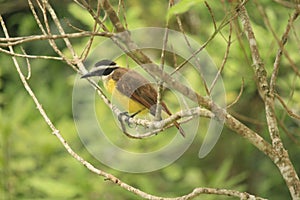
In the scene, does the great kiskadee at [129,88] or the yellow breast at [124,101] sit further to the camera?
the yellow breast at [124,101]

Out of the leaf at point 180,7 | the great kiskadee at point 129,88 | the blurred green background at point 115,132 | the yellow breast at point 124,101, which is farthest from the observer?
the blurred green background at point 115,132

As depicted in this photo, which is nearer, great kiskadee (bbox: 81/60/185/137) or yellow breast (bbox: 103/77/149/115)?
great kiskadee (bbox: 81/60/185/137)

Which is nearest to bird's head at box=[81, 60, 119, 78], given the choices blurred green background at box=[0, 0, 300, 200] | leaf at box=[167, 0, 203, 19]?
blurred green background at box=[0, 0, 300, 200]

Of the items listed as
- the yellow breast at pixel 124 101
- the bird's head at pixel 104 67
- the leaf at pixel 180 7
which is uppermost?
the bird's head at pixel 104 67

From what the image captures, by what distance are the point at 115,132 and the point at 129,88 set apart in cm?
101

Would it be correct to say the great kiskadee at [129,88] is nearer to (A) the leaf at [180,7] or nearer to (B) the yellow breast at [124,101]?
(B) the yellow breast at [124,101]

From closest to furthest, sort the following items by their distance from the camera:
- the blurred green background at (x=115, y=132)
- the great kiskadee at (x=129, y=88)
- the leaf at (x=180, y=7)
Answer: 1. the leaf at (x=180, y=7)
2. the great kiskadee at (x=129, y=88)
3. the blurred green background at (x=115, y=132)

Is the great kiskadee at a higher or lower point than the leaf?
higher

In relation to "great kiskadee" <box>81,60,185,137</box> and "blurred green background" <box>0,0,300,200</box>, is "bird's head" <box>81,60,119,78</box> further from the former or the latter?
"blurred green background" <box>0,0,300,200</box>

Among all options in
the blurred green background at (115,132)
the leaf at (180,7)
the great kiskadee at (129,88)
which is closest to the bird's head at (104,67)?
the great kiskadee at (129,88)

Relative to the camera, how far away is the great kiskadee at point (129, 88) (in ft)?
11.5

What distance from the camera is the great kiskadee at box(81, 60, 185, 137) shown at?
11.5 ft

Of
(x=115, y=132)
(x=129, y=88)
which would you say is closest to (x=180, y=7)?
(x=129, y=88)

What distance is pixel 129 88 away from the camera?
362 centimetres
